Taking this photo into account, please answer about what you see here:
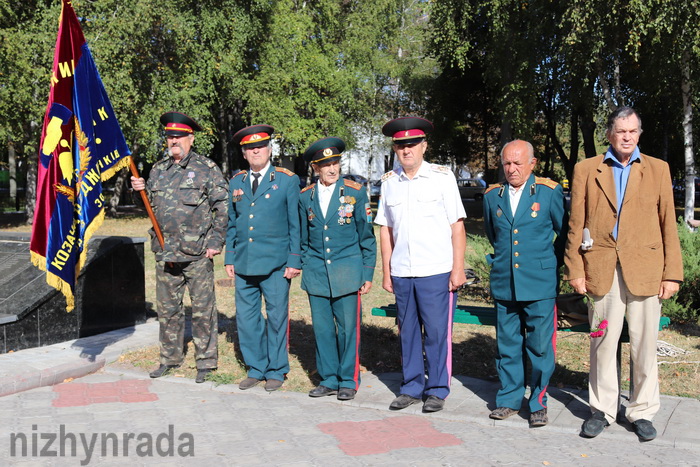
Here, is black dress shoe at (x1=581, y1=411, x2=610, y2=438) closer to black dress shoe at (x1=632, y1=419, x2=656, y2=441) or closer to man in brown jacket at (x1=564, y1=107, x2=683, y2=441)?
man in brown jacket at (x1=564, y1=107, x2=683, y2=441)

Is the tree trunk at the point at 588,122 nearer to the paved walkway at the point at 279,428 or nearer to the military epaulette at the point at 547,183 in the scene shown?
the military epaulette at the point at 547,183

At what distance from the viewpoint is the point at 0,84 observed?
781 inches

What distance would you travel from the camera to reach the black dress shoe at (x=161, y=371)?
6223 mm

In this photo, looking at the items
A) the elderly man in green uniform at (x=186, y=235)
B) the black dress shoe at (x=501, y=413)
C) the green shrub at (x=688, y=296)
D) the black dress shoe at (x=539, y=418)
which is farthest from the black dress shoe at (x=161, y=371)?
the green shrub at (x=688, y=296)

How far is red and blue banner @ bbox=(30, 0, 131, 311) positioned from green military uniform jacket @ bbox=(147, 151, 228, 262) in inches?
20.3

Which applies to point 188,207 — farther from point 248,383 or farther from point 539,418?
point 539,418

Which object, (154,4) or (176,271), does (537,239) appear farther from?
(154,4)

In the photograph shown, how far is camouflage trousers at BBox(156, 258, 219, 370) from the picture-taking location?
6.27 metres

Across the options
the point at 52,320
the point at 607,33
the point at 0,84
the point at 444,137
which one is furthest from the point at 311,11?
the point at 52,320

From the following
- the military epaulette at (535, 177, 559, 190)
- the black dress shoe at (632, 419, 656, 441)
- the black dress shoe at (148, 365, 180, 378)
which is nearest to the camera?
the black dress shoe at (632, 419, 656, 441)

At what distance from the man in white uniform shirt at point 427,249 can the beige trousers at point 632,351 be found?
108 cm

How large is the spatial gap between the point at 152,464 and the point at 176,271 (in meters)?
2.39

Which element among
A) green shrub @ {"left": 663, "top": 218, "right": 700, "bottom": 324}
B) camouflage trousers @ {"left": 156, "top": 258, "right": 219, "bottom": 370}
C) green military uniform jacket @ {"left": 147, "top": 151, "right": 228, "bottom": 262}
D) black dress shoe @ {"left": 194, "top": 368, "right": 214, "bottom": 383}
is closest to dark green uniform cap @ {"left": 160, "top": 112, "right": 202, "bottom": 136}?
green military uniform jacket @ {"left": 147, "top": 151, "right": 228, "bottom": 262}

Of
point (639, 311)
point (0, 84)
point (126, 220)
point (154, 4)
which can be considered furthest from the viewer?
point (126, 220)
